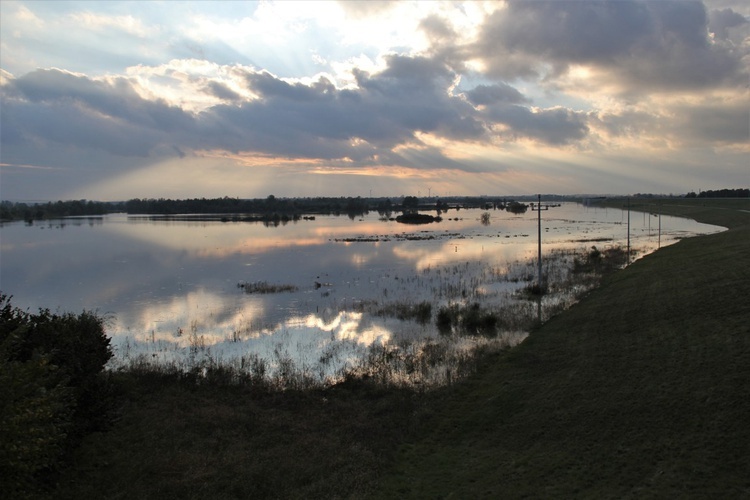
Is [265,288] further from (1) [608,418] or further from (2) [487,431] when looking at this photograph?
(1) [608,418]

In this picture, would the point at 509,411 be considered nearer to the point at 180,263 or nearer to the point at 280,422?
the point at 280,422

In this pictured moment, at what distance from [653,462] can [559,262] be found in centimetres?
4280

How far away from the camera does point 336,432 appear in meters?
13.7

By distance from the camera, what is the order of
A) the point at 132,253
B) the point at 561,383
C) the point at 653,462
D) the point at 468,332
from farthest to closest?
the point at 132,253 → the point at 468,332 → the point at 561,383 → the point at 653,462

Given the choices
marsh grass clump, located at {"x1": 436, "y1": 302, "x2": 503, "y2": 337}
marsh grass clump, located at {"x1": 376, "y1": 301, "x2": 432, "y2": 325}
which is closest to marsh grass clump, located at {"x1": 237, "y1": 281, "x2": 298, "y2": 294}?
marsh grass clump, located at {"x1": 376, "y1": 301, "x2": 432, "y2": 325}

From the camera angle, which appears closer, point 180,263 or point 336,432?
point 336,432

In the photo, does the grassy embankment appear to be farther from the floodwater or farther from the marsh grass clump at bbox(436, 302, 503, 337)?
the marsh grass clump at bbox(436, 302, 503, 337)

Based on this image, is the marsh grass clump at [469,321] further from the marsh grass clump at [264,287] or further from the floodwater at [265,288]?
the marsh grass clump at [264,287]

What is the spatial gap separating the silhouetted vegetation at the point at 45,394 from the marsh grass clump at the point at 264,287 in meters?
23.9

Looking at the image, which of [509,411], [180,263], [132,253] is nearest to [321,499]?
[509,411]

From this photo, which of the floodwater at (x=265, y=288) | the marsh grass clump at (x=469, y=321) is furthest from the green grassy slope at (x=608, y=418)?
the floodwater at (x=265, y=288)

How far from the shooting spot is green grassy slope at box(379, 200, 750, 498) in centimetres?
957

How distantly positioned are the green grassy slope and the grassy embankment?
0.05m

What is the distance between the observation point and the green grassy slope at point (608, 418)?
31.4 ft
